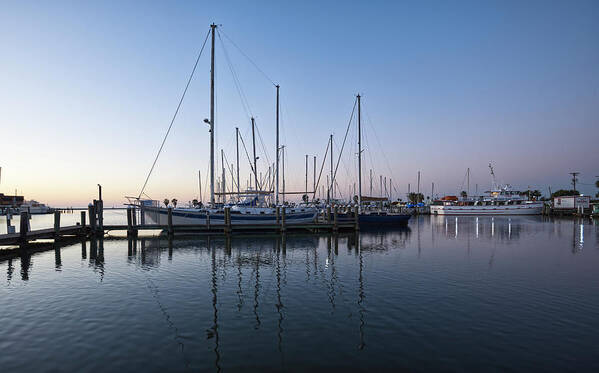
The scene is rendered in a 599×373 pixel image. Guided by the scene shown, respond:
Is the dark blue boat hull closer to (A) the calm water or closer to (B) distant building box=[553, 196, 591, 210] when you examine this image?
(A) the calm water

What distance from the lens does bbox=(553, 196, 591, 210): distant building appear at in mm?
80062

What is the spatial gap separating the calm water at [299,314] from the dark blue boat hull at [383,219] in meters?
29.2

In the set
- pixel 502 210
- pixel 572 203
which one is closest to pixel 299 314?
pixel 572 203

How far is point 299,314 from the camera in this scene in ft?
36.6

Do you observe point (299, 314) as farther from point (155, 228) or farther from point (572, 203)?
point (572, 203)

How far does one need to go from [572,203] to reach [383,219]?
198 ft

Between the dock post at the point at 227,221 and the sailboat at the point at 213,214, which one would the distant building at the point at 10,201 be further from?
the dock post at the point at 227,221

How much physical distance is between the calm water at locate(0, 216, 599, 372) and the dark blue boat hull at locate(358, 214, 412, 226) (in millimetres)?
29189

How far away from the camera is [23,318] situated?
10.7 metres

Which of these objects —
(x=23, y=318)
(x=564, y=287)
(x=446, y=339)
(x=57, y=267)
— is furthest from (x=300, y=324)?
(x=57, y=267)

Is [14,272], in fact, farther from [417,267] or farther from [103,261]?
[417,267]

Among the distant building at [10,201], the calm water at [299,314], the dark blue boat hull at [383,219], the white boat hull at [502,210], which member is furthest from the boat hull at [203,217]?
the distant building at [10,201]

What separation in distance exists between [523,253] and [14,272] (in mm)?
31349

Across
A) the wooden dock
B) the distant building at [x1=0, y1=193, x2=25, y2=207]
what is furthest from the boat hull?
the distant building at [x1=0, y1=193, x2=25, y2=207]
